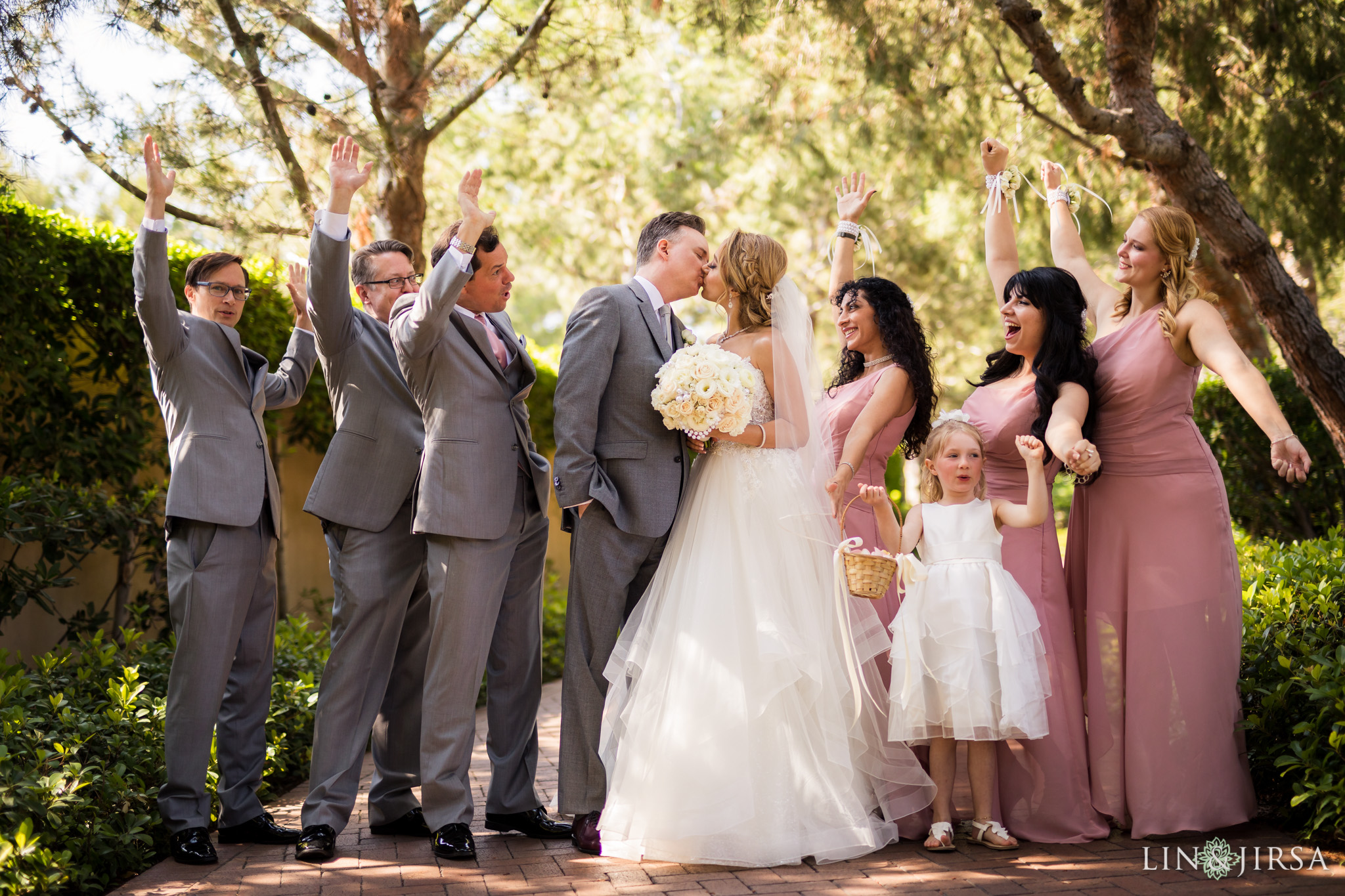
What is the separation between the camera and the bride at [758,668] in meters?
3.43

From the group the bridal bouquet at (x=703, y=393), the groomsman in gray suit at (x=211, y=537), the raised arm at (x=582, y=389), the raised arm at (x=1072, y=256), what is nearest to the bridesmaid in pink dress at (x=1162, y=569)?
the raised arm at (x=1072, y=256)

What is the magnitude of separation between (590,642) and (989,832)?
1558mm

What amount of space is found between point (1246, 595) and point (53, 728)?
5124 mm

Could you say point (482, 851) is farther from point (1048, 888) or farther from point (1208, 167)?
point (1208, 167)

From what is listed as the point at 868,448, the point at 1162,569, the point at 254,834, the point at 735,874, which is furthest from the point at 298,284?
the point at 1162,569

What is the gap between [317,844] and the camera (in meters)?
3.62

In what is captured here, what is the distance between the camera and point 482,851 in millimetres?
3783

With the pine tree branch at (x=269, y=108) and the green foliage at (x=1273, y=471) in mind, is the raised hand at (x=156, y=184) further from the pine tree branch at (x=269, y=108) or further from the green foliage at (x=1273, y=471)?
the green foliage at (x=1273, y=471)

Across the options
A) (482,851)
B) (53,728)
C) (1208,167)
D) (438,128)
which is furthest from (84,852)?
(1208,167)

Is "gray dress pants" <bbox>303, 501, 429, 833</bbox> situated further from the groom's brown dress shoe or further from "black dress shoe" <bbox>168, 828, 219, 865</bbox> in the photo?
the groom's brown dress shoe

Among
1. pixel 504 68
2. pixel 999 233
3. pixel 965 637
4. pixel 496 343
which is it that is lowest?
pixel 965 637

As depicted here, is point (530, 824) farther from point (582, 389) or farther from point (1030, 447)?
point (1030, 447)

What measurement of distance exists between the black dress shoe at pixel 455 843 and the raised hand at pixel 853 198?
311 cm

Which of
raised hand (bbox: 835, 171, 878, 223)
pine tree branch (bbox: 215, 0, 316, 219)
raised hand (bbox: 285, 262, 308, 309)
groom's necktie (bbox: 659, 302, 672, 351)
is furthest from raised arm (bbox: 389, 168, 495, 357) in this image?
pine tree branch (bbox: 215, 0, 316, 219)
